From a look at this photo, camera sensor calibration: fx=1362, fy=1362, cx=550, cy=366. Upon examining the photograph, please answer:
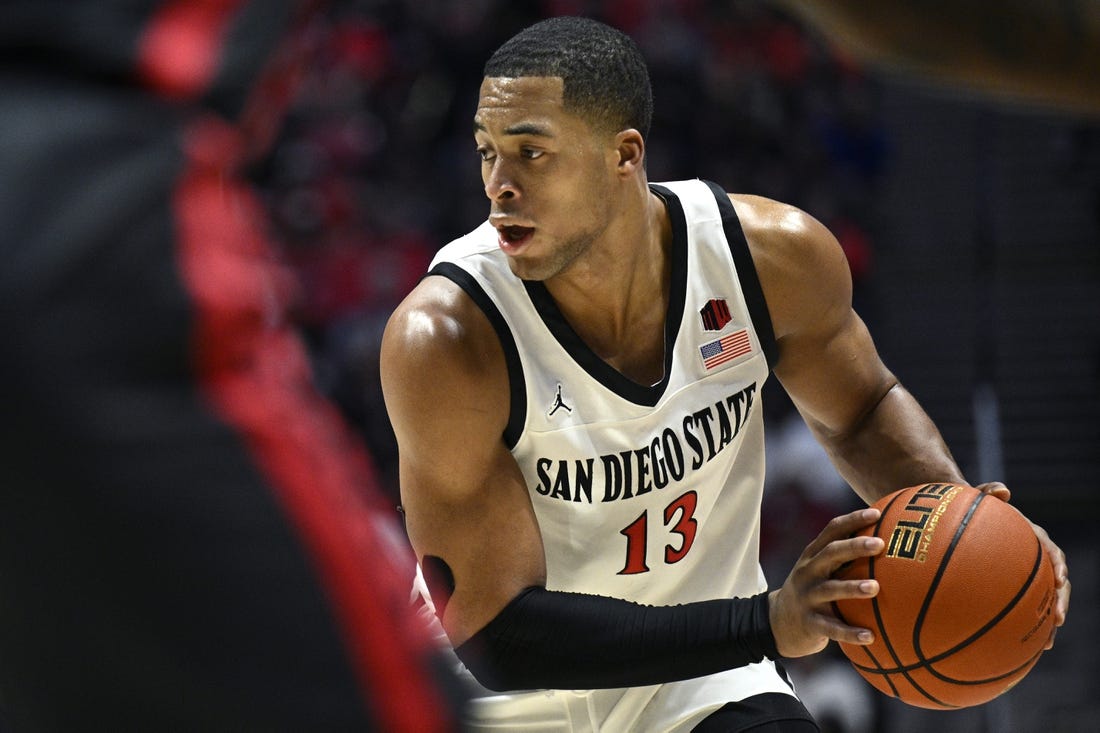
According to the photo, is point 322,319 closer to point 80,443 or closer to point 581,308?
point 581,308

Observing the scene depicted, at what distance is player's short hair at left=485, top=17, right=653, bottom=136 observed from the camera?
281 cm

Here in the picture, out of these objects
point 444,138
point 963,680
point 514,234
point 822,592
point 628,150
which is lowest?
point 963,680

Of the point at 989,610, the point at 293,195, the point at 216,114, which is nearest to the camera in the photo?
the point at 216,114

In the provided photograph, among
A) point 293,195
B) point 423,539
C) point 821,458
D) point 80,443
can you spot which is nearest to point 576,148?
point 423,539

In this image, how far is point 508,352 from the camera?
2.78m

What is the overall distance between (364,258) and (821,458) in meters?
3.17

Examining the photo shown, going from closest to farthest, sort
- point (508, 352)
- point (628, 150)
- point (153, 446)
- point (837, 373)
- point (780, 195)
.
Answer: point (153, 446), point (508, 352), point (628, 150), point (837, 373), point (780, 195)

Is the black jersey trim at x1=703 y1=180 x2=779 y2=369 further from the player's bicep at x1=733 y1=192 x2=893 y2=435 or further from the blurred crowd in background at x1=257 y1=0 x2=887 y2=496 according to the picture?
the blurred crowd in background at x1=257 y1=0 x2=887 y2=496

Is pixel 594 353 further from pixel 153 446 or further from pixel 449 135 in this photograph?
pixel 449 135

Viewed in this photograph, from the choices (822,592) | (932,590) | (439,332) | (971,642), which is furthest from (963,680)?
(439,332)

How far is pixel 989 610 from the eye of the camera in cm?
242

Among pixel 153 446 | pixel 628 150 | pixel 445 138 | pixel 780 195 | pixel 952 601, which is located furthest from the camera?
pixel 445 138

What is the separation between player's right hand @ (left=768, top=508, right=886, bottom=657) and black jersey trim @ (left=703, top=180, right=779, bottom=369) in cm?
60

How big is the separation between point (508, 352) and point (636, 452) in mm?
334
